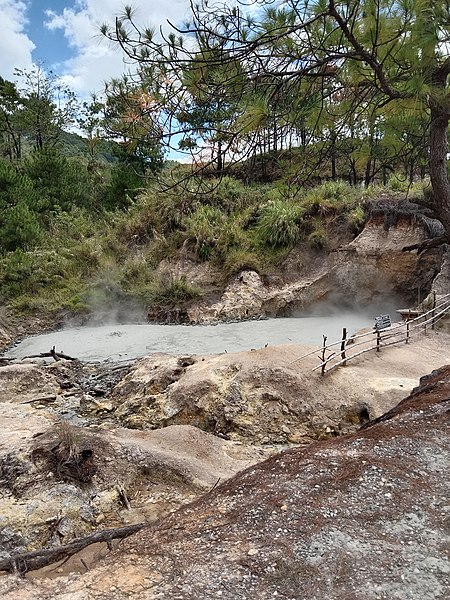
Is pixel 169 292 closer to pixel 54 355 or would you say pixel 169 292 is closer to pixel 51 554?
pixel 54 355

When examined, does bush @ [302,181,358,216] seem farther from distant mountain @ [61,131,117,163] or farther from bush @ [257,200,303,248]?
distant mountain @ [61,131,117,163]

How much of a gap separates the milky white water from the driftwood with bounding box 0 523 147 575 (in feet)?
25.1

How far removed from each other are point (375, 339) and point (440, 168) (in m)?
5.21

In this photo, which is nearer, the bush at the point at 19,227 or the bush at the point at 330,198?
the bush at the point at 19,227

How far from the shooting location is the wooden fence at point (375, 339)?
8266 mm

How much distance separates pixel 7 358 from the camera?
11109 millimetres

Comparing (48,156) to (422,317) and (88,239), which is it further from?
(422,317)

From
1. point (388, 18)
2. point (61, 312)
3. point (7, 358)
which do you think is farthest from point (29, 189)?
point (388, 18)

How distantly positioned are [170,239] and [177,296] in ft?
11.8

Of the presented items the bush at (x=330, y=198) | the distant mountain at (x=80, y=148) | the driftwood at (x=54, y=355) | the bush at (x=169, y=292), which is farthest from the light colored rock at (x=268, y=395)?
the distant mountain at (x=80, y=148)

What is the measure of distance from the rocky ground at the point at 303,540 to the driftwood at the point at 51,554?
0.10 m

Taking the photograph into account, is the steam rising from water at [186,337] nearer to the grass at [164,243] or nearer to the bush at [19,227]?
the grass at [164,243]

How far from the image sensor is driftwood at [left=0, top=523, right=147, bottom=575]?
10.0ft

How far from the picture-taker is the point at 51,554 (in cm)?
323
